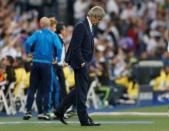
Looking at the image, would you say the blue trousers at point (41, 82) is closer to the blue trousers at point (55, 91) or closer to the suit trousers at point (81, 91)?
the blue trousers at point (55, 91)

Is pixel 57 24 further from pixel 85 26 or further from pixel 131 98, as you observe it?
pixel 131 98

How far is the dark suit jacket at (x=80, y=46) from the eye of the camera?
17781mm

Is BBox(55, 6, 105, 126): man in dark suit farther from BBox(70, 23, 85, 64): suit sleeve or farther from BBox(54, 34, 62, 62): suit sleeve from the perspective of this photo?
BBox(54, 34, 62, 62): suit sleeve

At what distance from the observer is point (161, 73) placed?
28906mm

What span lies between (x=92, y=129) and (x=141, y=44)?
55.6 ft

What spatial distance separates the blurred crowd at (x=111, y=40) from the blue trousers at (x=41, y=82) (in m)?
2.42

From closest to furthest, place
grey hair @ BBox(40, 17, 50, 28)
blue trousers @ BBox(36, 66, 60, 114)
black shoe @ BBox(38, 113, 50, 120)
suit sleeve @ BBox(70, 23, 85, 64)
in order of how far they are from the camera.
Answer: suit sleeve @ BBox(70, 23, 85, 64)
black shoe @ BBox(38, 113, 50, 120)
grey hair @ BBox(40, 17, 50, 28)
blue trousers @ BBox(36, 66, 60, 114)

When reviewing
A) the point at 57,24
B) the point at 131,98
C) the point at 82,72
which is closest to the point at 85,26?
the point at 82,72

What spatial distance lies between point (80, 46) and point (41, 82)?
3007 mm

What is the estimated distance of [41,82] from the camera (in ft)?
67.6

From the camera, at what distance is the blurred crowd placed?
25959mm

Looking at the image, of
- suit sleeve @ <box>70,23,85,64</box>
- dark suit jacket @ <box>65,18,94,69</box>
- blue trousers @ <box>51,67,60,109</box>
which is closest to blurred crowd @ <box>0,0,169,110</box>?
blue trousers @ <box>51,67,60,109</box>

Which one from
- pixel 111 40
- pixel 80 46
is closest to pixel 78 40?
pixel 80 46

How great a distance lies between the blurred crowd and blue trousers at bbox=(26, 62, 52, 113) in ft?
7.94
